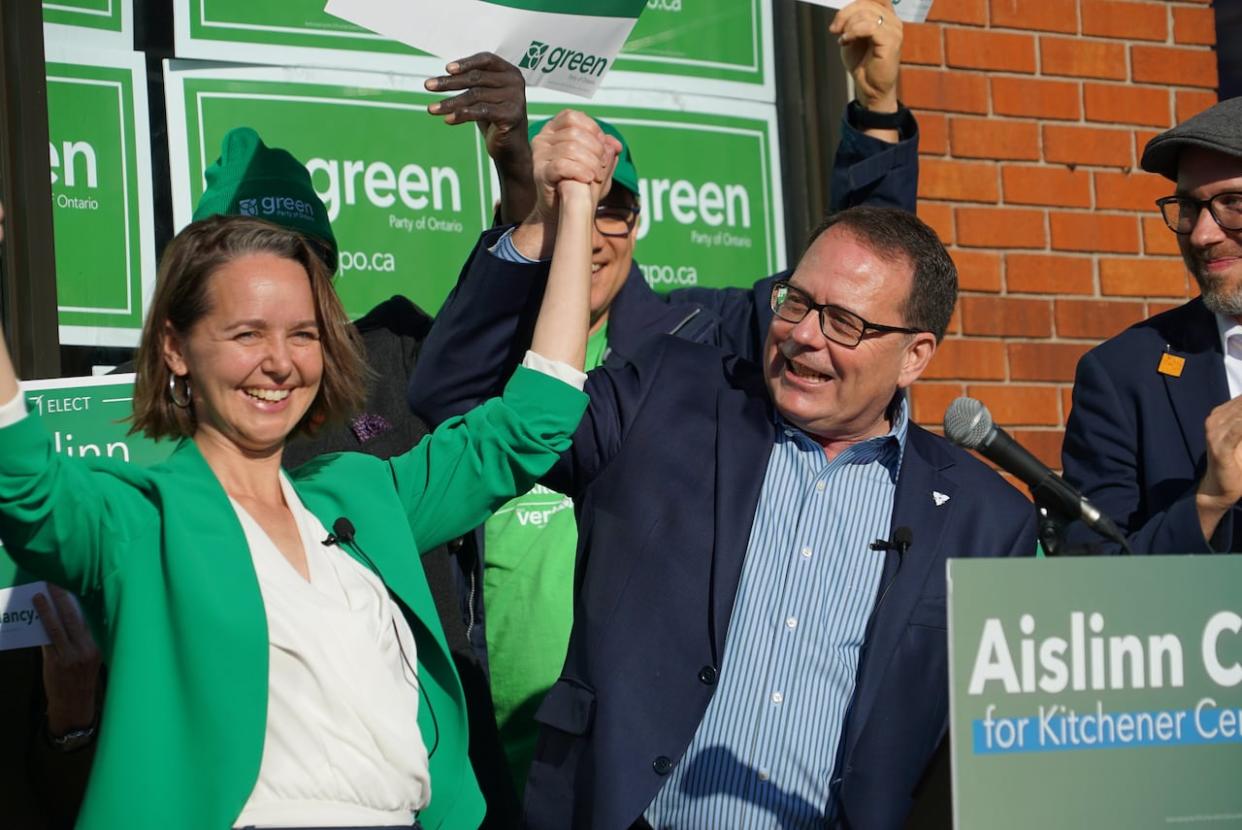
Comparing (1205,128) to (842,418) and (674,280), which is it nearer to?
(842,418)

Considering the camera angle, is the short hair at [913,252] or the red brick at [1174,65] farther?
the red brick at [1174,65]

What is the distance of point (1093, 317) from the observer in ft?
19.2

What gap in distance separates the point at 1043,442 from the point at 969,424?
3.27 meters

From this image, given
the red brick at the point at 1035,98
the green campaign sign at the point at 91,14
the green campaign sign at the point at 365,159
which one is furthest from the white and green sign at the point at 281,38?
the red brick at the point at 1035,98

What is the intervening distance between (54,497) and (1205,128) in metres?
2.55

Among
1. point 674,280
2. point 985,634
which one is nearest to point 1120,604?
point 985,634

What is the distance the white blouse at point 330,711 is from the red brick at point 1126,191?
3.80 meters

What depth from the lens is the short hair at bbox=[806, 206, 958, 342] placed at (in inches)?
139

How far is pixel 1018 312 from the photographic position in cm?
575

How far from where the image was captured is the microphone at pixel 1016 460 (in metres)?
2.63

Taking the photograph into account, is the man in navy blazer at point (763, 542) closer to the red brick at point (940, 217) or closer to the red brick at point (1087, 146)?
the red brick at point (940, 217)

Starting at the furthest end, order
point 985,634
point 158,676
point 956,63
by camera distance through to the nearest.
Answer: point 956,63 → point 158,676 → point 985,634

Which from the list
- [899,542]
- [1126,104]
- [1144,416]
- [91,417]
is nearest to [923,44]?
[1126,104]

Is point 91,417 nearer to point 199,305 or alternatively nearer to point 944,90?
point 199,305
